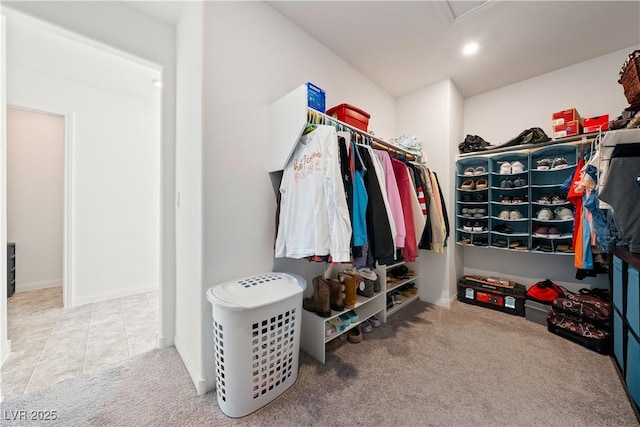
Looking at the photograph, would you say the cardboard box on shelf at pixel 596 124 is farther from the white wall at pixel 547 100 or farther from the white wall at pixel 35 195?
the white wall at pixel 35 195

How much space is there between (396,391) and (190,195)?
1751 mm

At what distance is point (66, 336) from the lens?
204 cm

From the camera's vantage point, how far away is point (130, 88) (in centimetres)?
281

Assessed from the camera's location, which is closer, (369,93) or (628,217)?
(628,217)

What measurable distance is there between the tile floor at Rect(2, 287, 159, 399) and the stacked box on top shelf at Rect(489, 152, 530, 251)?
11.4 feet

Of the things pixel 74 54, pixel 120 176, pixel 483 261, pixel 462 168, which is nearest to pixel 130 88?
pixel 74 54

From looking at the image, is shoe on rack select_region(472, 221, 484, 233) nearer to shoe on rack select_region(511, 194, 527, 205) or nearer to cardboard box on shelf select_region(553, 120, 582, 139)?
shoe on rack select_region(511, 194, 527, 205)

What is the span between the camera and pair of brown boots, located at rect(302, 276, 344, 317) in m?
1.74

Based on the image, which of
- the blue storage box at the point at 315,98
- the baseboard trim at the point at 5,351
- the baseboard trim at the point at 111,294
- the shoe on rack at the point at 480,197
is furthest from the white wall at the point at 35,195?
the shoe on rack at the point at 480,197

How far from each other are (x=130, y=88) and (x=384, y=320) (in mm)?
3788

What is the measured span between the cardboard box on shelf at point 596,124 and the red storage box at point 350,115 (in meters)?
2.01

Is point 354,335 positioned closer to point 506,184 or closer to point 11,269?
point 506,184

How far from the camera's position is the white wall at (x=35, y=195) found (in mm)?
3021

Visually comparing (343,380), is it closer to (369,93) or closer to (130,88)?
(369,93)
